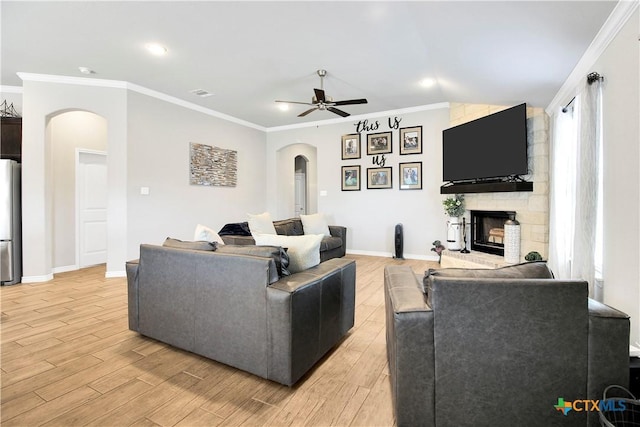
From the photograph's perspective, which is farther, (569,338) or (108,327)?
(108,327)

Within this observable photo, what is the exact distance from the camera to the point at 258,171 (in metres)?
7.11

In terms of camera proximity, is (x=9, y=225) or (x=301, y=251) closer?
(x=301, y=251)

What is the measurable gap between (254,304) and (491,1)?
2.65 meters

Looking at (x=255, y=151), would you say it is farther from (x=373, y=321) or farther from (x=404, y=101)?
(x=373, y=321)

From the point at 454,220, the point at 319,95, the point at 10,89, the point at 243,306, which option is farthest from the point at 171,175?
the point at 454,220

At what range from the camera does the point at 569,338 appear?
126 cm

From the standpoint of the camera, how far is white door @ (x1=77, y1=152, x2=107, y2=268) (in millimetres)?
5090

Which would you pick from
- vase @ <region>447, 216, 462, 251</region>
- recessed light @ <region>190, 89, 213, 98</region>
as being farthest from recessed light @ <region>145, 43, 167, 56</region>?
vase @ <region>447, 216, 462, 251</region>

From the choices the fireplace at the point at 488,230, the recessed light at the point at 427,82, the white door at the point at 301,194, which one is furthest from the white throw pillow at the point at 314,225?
the white door at the point at 301,194

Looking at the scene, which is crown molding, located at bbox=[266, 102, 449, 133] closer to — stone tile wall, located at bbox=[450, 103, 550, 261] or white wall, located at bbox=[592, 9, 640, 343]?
stone tile wall, located at bbox=[450, 103, 550, 261]

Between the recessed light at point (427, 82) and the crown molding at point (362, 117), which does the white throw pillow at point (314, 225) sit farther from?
the recessed light at point (427, 82)

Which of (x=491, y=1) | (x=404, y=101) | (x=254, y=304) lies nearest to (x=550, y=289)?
(x=254, y=304)

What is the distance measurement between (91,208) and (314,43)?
15.5 ft

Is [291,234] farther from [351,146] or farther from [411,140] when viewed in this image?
[411,140]
